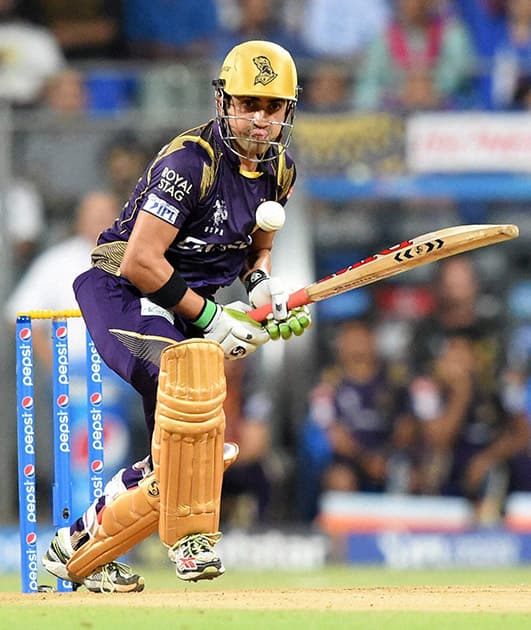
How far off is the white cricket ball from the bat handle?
264 millimetres

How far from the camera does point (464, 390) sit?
10.9 meters

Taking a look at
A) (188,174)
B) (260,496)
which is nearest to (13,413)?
(260,496)

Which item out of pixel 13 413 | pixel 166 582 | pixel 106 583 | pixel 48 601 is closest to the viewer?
pixel 48 601

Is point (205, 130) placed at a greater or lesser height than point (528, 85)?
lesser

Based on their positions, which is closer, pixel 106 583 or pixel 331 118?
pixel 106 583

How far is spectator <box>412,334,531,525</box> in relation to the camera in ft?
35.2

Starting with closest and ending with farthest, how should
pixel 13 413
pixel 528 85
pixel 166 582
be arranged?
pixel 166 582 < pixel 13 413 < pixel 528 85

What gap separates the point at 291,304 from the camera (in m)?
5.92

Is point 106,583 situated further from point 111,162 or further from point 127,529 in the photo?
point 111,162

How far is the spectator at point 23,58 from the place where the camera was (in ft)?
34.8

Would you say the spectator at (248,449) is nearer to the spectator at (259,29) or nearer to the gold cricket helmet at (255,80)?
A: the spectator at (259,29)

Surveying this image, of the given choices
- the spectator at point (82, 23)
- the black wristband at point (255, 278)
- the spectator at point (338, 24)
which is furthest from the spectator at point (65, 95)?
the black wristband at point (255, 278)

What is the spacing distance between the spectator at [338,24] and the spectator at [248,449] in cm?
275

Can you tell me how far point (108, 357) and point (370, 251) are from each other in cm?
566
